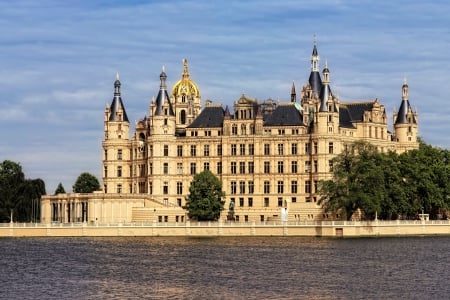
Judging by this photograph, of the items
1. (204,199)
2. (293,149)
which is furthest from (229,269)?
(293,149)

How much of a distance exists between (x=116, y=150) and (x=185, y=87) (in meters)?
22.4

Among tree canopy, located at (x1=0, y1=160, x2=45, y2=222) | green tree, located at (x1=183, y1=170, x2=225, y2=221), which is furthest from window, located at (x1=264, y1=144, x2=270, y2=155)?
tree canopy, located at (x1=0, y1=160, x2=45, y2=222)

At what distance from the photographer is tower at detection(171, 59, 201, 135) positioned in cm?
15925

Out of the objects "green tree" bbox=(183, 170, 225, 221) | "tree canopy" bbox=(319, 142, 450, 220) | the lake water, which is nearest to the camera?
the lake water

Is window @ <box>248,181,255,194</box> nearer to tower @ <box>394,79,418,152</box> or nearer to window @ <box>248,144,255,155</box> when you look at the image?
window @ <box>248,144,255,155</box>

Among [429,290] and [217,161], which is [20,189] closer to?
A: [217,161]

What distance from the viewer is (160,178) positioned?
462 feet

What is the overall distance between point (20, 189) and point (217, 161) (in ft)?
75.8

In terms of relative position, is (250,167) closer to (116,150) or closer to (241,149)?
(241,149)

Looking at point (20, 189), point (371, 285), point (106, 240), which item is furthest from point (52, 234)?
point (371, 285)

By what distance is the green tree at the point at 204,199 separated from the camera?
413ft

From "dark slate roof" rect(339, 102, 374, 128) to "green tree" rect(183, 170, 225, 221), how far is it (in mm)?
21367

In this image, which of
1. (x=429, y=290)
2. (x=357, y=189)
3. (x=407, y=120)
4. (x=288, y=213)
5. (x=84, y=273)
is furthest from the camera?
(x=407, y=120)

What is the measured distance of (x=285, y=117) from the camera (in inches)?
5497
